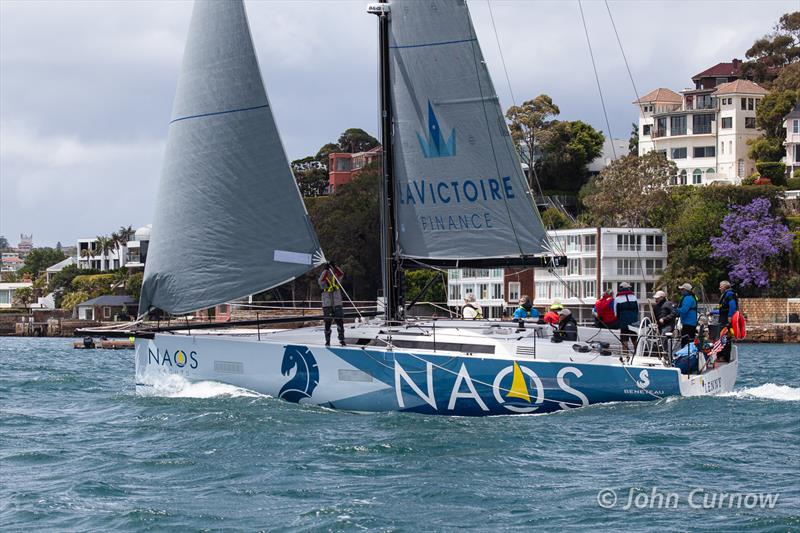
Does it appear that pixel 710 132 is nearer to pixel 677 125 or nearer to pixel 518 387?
pixel 677 125

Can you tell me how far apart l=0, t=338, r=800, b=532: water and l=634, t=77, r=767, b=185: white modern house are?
239 feet

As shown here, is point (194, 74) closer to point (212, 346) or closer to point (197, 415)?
point (212, 346)

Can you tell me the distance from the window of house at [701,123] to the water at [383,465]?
245 ft

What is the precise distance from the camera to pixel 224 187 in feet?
64.1

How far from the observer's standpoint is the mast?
65.8 feet

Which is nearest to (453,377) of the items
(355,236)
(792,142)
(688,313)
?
(688,313)

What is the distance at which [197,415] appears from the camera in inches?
704

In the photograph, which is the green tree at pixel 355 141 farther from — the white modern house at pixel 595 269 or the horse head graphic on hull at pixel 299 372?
the horse head graphic on hull at pixel 299 372

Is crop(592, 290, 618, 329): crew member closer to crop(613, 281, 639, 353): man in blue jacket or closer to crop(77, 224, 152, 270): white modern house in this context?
crop(613, 281, 639, 353): man in blue jacket

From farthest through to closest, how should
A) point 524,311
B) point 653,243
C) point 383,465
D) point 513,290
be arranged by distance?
1. point 513,290
2. point 653,243
3. point 524,311
4. point 383,465

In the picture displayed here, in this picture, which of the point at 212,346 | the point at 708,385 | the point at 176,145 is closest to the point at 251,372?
the point at 212,346

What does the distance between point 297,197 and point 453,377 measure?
411cm

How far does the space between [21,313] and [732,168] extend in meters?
56.4

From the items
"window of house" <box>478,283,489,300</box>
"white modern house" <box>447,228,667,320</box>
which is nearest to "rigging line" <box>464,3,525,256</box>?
"white modern house" <box>447,228,667,320</box>
